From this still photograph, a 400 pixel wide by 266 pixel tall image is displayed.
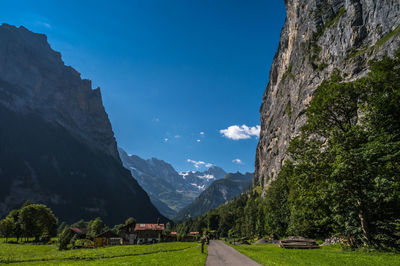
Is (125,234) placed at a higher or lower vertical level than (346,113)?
lower

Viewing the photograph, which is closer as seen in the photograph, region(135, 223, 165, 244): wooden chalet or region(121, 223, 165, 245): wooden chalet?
region(121, 223, 165, 245): wooden chalet

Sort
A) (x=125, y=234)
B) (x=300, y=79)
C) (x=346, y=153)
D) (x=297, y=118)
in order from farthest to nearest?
(x=300, y=79) → (x=297, y=118) → (x=125, y=234) → (x=346, y=153)

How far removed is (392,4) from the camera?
218ft

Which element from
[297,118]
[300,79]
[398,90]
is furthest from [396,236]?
[300,79]

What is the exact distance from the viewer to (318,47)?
10112cm

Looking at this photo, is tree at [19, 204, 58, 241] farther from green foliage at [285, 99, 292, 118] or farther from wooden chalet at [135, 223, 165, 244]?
green foliage at [285, 99, 292, 118]

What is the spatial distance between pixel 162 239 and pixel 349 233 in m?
86.2

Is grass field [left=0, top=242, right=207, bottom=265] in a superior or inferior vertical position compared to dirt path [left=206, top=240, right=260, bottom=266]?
inferior

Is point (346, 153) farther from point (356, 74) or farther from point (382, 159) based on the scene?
point (356, 74)

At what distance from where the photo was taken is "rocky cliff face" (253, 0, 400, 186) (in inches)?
2753

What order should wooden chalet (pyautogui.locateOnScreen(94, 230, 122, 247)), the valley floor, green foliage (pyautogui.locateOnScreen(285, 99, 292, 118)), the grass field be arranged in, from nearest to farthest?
the valley floor, the grass field, wooden chalet (pyautogui.locateOnScreen(94, 230, 122, 247)), green foliage (pyautogui.locateOnScreen(285, 99, 292, 118))

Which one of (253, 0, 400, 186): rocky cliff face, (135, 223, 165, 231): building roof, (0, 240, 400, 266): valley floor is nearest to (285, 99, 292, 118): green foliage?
(253, 0, 400, 186): rocky cliff face

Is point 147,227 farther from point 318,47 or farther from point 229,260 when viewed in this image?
point 318,47

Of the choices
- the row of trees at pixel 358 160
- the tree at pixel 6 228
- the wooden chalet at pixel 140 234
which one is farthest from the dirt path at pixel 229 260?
the tree at pixel 6 228
